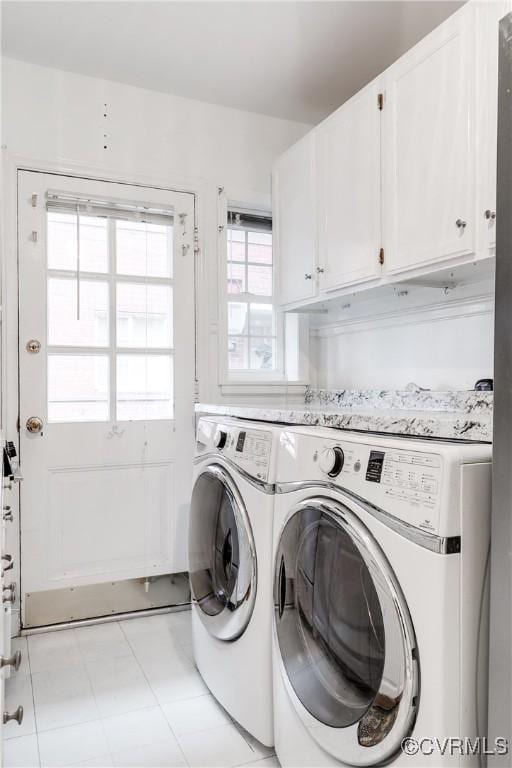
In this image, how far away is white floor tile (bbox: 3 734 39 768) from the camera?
155 centimetres

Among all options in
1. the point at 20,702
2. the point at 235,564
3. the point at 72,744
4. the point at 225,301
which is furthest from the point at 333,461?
the point at 225,301

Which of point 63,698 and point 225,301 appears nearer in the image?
point 63,698

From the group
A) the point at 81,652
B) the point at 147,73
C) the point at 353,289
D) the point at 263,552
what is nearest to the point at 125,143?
the point at 147,73

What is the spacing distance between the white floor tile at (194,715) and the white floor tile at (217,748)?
1.2 inches

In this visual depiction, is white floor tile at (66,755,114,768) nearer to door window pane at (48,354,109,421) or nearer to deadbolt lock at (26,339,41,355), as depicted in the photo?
door window pane at (48,354,109,421)

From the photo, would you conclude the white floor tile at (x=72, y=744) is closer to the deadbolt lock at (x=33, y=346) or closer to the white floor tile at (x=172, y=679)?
the white floor tile at (x=172, y=679)

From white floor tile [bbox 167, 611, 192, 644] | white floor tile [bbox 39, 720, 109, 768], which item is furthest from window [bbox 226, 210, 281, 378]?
white floor tile [bbox 39, 720, 109, 768]

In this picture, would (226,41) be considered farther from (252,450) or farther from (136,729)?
(136,729)

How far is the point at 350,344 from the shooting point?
9.30 ft

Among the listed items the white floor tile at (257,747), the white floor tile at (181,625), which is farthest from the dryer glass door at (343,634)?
the white floor tile at (181,625)

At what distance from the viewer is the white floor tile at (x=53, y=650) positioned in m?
2.14

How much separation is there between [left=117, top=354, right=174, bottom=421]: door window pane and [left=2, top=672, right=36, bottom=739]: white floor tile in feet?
3.69

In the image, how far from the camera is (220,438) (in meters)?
1.92

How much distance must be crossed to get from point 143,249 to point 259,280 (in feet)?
2.17
